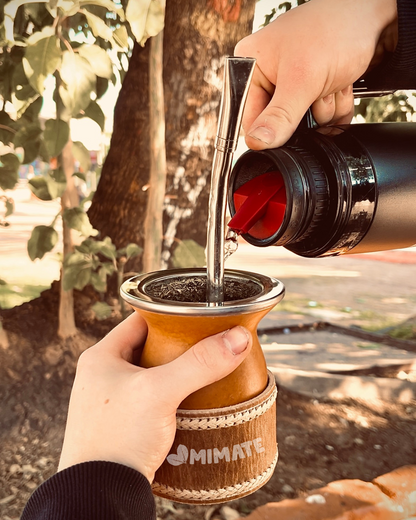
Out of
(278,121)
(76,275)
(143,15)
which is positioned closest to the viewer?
(278,121)

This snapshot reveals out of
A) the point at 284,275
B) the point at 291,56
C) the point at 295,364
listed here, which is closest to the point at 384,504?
the point at 295,364

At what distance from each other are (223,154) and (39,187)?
3.46 ft

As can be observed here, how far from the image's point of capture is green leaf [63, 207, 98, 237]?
5.31 feet

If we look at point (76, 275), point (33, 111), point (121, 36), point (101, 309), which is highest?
point (121, 36)

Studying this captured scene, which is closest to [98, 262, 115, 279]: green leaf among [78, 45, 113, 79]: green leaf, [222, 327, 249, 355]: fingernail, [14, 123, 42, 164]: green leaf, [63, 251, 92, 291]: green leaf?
[63, 251, 92, 291]: green leaf

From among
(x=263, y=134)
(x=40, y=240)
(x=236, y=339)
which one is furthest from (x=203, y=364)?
(x=40, y=240)

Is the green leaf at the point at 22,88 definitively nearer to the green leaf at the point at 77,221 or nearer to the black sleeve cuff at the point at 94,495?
the green leaf at the point at 77,221

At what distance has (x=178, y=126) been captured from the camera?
1852mm

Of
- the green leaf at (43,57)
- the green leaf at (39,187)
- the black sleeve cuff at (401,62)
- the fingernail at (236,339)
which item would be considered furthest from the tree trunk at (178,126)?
the fingernail at (236,339)

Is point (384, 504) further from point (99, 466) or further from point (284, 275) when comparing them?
point (284, 275)

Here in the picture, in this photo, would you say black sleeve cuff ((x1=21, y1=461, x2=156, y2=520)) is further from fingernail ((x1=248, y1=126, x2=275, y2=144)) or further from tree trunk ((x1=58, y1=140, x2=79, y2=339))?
tree trunk ((x1=58, y1=140, x2=79, y2=339))

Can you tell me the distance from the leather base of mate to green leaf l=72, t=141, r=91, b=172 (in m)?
1.09

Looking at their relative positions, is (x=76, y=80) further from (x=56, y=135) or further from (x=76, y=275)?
(x=76, y=275)

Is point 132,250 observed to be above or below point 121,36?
below
